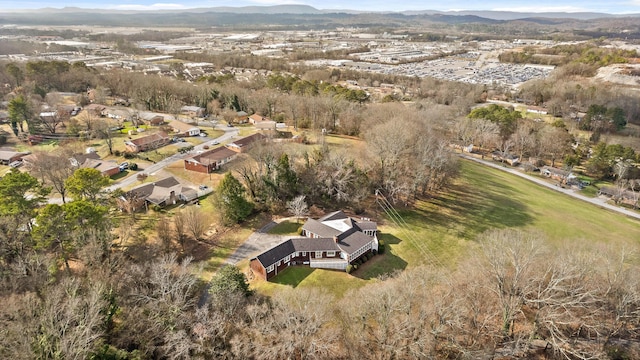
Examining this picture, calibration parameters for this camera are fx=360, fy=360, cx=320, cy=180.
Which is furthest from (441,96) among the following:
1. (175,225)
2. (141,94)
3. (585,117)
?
(175,225)

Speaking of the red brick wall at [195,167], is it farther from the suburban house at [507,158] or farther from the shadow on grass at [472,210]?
the suburban house at [507,158]

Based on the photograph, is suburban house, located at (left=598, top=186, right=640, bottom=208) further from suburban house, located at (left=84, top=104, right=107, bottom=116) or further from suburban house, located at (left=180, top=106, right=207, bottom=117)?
suburban house, located at (left=84, top=104, right=107, bottom=116)

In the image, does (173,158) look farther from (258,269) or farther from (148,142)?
(258,269)

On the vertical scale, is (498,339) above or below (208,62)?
below

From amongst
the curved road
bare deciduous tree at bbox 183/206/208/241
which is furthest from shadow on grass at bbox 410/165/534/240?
the curved road

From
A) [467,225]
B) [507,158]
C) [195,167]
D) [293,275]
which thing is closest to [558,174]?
[507,158]

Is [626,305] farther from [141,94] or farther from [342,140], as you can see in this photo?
[141,94]
